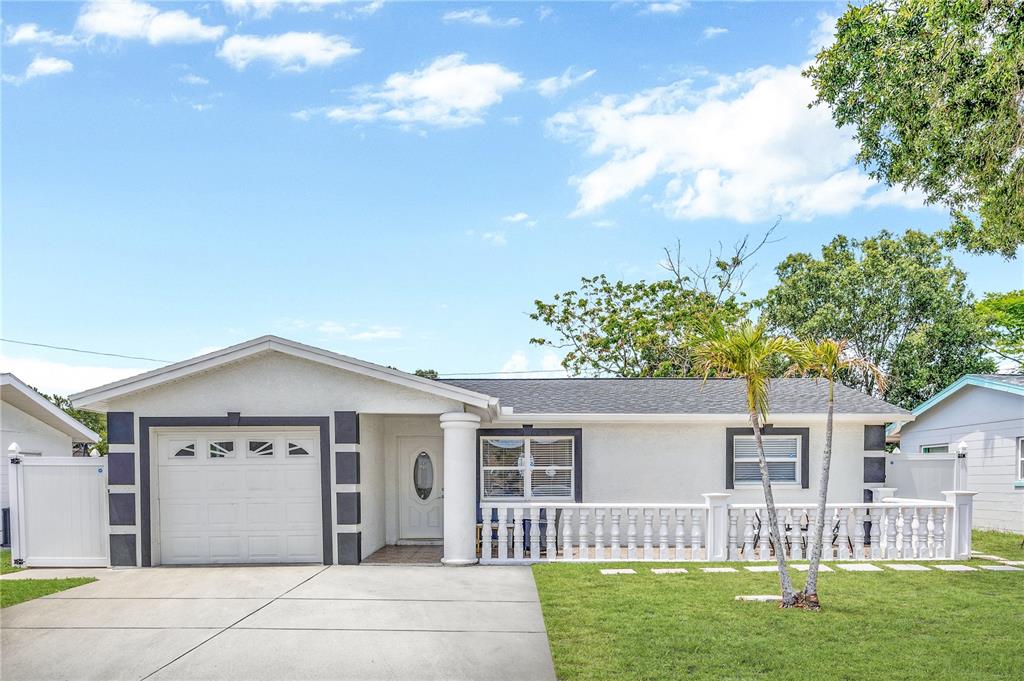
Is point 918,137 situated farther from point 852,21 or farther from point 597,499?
point 597,499

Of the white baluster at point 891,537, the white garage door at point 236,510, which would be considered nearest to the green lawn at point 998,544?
the white baluster at point 891,537

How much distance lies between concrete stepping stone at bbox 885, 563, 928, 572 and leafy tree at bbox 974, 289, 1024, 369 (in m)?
20.4

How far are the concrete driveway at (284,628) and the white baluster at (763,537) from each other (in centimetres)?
403

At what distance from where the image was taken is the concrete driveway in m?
6.55

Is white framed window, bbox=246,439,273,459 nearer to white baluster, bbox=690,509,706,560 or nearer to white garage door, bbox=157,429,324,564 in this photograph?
white garage door, bbox=157,429,324,564

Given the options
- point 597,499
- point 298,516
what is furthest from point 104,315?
point 597,499

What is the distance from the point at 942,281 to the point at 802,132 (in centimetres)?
1433

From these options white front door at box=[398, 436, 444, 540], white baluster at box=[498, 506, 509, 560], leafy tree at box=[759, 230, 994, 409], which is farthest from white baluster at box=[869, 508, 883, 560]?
leafy tree at box=[759, 230, 994, 409]

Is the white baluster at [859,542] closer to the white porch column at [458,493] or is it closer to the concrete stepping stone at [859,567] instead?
the concrete stepping stone at [859,567]

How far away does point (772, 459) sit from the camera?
47.7 ft

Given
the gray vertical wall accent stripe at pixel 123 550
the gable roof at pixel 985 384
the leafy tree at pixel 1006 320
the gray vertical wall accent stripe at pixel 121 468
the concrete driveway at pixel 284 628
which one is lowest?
the concrete driveway at pixel 284 628

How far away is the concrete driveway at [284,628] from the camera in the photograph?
655cm

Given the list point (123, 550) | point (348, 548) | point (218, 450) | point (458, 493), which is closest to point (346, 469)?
point (348, 548)

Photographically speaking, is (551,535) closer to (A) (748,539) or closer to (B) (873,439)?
(A) (748,539)
